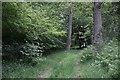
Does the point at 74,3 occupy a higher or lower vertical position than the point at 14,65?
higher

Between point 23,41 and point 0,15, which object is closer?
point 0,15

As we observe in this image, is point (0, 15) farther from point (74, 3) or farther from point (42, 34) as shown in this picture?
point (74, 3)

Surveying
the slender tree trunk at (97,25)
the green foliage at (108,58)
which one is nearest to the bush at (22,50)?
the green foliage at (108,58)

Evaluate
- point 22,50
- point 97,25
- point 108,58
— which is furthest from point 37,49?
point 108,58

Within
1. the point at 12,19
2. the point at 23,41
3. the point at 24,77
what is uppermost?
the point at 12,19

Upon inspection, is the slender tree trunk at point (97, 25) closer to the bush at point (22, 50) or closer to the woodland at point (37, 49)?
the woodland at point (37, 49)

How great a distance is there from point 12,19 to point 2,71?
2.49m

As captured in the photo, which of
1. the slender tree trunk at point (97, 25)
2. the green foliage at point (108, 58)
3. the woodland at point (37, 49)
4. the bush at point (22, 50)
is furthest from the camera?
the slender tree trunk at point (97, 25)

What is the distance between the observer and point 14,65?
11.0 metres

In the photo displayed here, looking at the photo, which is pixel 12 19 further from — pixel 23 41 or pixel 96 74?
pixel 96 74

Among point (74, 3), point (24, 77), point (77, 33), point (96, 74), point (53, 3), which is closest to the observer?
point (96, 74)

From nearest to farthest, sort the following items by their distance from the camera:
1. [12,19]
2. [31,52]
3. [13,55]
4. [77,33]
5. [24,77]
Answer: [24,77] < [12,19] < [31,52] < [13,55] < [77,33]

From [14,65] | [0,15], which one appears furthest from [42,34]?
[0,15]

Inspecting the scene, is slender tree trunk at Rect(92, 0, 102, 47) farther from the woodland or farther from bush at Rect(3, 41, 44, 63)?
bush at Rect(3, 41, 44, 63)
